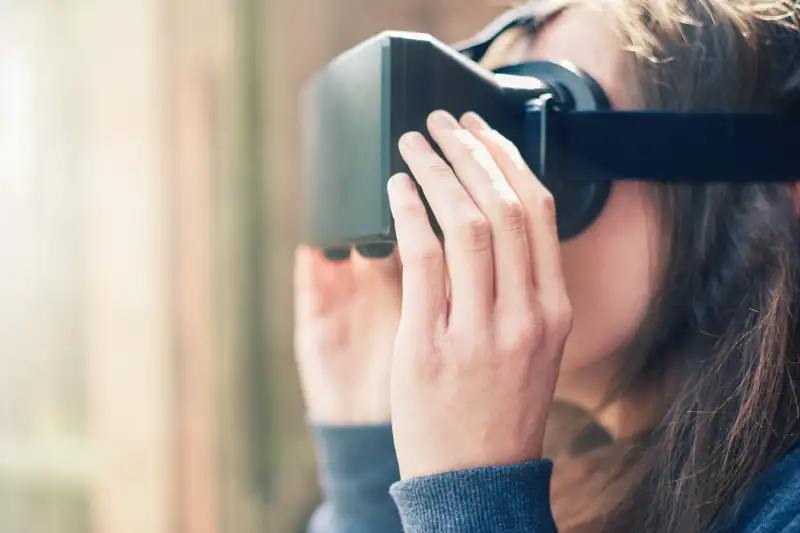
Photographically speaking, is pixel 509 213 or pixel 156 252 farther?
pixel 156 252

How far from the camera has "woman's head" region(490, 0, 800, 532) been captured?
22.2 inches

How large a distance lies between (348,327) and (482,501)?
347 mm

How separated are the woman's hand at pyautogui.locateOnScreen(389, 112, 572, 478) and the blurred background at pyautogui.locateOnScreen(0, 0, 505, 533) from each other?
0.34m

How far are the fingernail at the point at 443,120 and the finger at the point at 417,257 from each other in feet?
0.14

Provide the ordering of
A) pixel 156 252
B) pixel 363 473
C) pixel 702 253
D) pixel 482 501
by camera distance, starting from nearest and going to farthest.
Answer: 1. pixel 482 501
2. pixel 702 253
3. pixel 363 473
4. pixel 156 252

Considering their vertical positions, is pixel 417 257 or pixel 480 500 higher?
pixel 417 257

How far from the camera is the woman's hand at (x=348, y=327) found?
2.56 feet

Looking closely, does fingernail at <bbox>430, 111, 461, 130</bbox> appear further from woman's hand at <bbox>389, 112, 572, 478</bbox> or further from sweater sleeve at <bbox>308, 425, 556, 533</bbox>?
sweater sleeve at <bbox>308, 425, 556, 533</bbox>

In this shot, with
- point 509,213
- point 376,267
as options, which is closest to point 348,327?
point 376,267

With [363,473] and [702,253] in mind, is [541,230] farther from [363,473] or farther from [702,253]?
[363,473]

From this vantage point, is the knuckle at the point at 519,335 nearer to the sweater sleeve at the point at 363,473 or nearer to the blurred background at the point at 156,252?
the sweater sleeve at the point at 363,473

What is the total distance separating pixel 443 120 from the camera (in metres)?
0.50

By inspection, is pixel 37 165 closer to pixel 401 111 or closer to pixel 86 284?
pixel 86 284

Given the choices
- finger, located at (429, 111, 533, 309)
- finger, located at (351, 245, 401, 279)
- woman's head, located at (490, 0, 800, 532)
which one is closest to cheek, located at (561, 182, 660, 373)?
woman's head, located at (490, 0, 800, 532)
